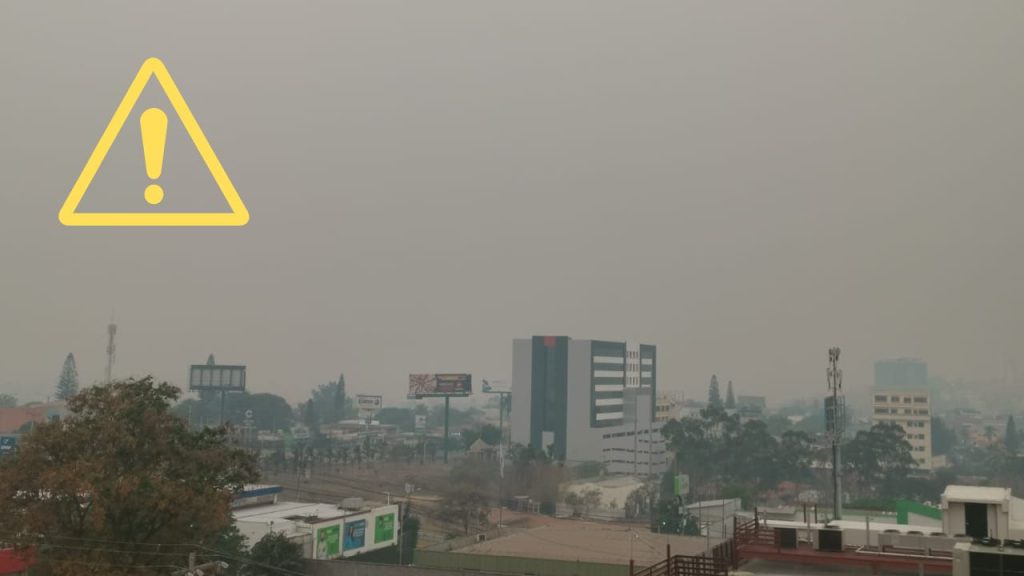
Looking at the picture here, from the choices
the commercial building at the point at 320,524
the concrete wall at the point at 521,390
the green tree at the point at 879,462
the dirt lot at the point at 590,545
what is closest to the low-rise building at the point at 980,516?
the commercial building at the point at 320,524

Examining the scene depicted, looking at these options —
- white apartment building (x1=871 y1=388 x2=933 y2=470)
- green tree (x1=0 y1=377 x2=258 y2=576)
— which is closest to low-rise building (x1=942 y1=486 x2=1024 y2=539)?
green tree (x1=0 y1=377 x2=258 y2=576)

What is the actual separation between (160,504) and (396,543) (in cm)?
1043

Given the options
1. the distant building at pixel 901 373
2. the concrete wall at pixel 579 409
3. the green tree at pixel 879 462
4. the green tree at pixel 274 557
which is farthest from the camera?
the distant building at pixel 901 373

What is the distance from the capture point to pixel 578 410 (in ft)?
153

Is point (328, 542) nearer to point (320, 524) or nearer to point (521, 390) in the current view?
point (320, 524)

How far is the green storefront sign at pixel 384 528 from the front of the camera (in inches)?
741

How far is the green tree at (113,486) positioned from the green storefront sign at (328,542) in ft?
19.9

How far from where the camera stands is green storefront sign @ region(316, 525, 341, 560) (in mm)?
16734

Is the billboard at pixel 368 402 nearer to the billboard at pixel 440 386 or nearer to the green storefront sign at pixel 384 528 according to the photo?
the billboard at pixel 440 386

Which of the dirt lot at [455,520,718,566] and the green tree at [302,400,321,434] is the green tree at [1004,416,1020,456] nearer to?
the dirt lot at [455,520,718,566]

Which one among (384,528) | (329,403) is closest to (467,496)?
(384,528)

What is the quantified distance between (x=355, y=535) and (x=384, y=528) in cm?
121

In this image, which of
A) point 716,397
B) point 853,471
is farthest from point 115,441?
point 716,397

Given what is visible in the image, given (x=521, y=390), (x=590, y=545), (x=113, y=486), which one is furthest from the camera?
(x=521, y=390)
